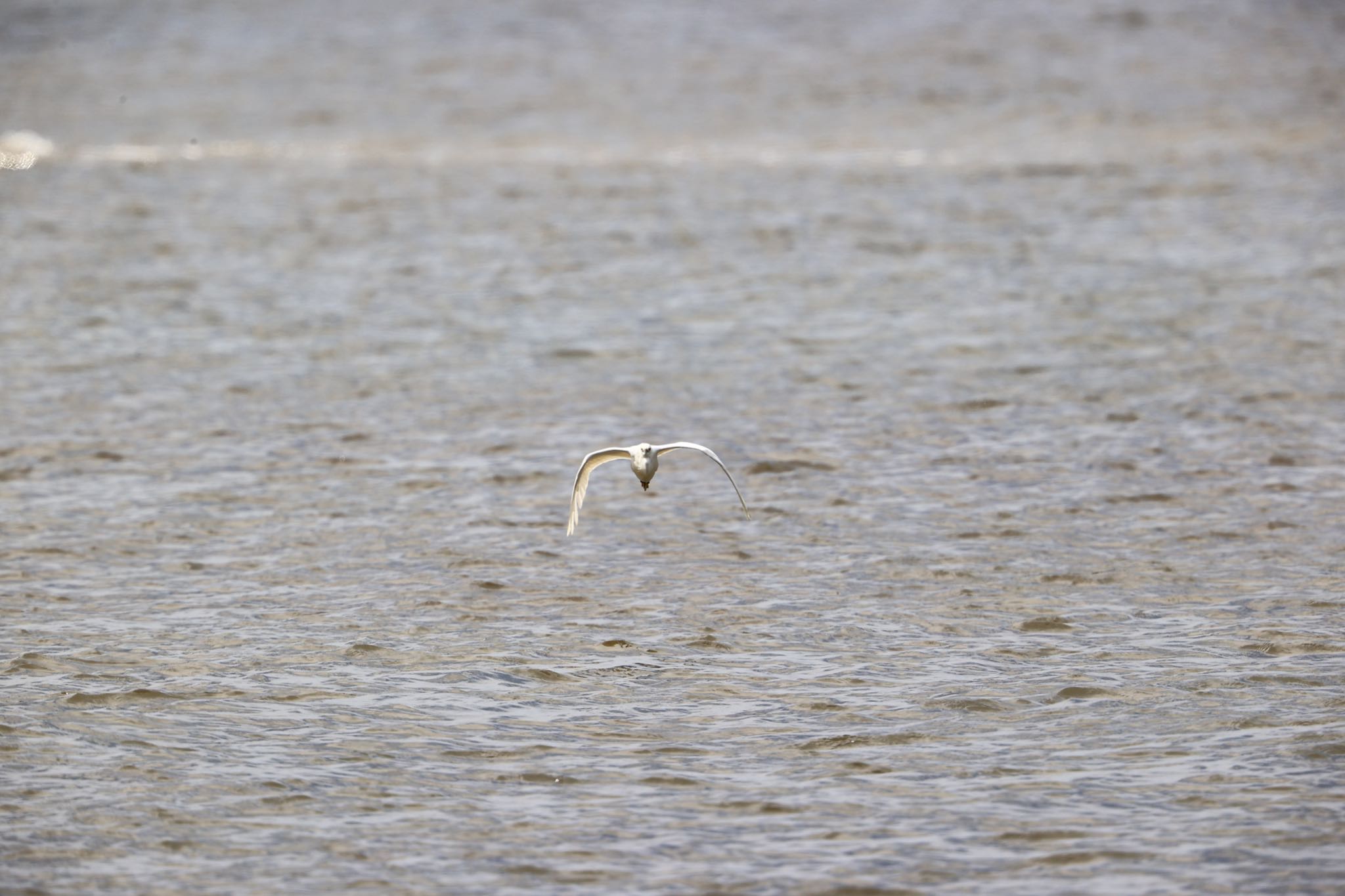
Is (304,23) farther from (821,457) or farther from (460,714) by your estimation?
(460,714)

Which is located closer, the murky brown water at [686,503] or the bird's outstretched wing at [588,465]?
the murky brown water at [686,503]

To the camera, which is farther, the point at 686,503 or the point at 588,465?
the point at 686,503

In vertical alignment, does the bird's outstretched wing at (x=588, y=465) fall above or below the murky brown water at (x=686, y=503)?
above

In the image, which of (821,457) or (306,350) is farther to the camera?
(306,350)

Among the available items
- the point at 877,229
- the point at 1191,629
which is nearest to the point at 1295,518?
the point at 1191,629

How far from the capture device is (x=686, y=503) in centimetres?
1551

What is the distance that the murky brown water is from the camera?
9.80m

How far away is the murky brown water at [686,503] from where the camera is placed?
9805mm

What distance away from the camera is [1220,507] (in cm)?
1488

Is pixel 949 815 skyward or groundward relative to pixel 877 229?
skyward

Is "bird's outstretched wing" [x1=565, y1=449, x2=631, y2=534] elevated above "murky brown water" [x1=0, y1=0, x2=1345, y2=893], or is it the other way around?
"bird's outstretched wing" [x1=565, y1=449, x2=631, y2=534]

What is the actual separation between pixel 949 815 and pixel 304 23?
3483 centimetres

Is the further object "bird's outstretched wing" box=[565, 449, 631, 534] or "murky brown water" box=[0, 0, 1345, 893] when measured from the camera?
"bird's outstretched wing" box=[565, 449, 631, 534]

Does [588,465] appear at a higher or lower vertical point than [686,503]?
higher
